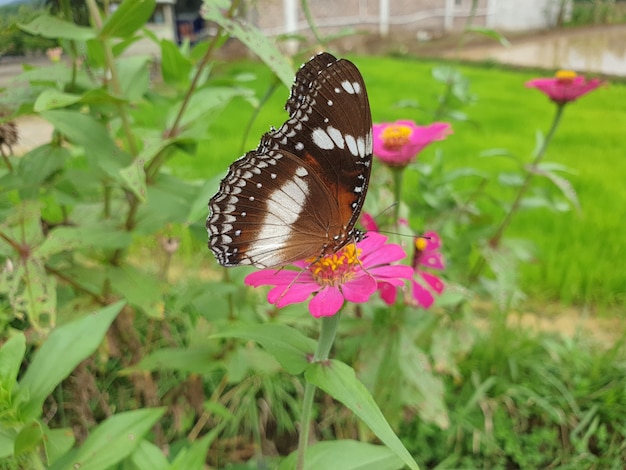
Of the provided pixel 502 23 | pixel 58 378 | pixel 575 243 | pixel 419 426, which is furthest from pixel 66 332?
pixel 502 23

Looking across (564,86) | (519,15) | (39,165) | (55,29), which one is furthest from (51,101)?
(519,15)

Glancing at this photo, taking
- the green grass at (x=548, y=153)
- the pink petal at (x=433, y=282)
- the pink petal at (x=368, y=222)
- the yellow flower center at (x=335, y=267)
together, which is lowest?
the green grass at (x=548, y=153)

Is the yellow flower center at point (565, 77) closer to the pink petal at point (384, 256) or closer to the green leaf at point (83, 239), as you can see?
the pink petal at point (384, 256)

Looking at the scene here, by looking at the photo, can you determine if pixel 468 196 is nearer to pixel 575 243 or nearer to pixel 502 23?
pixel 575 243

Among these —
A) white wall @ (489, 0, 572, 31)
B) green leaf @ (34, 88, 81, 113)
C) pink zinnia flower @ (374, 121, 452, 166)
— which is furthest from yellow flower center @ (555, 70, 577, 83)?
white wall @ (489, 0, 572, 31)

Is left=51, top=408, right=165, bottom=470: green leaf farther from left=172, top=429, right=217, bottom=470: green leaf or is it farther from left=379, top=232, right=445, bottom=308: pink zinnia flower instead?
left=379, top=232, right=445, bottom=308: pink zinnia flower

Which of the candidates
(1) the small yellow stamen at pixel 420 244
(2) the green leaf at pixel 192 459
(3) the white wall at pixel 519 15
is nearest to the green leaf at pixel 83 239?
(2) the green leaf at pixel 192 459

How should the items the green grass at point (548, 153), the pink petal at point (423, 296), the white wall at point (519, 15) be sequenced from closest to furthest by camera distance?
the pink petal at point (423, 296) < the green grass at point (548, 153) < the white wall at point (519, 15)
